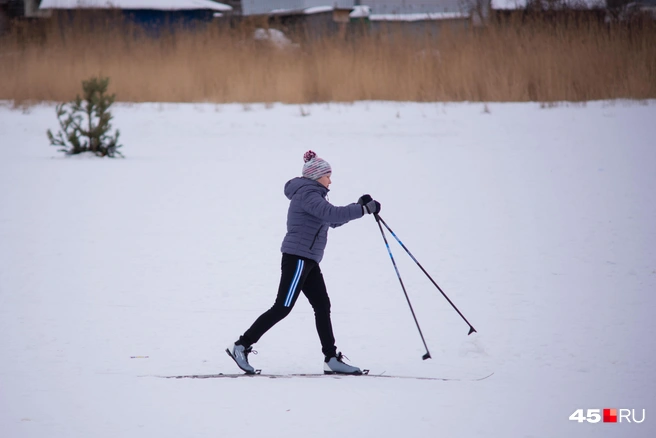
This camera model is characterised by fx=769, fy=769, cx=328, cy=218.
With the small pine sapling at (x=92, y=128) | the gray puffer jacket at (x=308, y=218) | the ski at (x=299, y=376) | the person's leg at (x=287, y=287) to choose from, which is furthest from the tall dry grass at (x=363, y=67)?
the person's leg at (x=287, y=287)

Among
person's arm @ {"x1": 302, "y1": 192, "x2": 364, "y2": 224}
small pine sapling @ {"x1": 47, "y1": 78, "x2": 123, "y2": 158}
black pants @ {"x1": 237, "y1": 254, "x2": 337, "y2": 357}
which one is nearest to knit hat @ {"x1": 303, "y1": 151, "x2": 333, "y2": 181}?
person's arm @ {"x1": 302, "y1": 192, "x2": 364, "y2": 224}

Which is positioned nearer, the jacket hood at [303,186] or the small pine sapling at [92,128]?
the jacket hood at [303,186]

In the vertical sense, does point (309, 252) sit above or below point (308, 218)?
below

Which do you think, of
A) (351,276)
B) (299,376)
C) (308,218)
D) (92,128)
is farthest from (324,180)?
(92,128)

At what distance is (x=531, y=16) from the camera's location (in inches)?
658

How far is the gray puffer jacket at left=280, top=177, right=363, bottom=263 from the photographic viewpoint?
14.1 ft

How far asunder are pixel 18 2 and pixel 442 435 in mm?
27252

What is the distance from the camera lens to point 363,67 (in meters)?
15.2

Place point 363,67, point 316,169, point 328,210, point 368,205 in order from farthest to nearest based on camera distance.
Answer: point 363,67 < point 316,169 < point 368,205 < point 328,210

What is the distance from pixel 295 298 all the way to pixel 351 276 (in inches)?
97.9

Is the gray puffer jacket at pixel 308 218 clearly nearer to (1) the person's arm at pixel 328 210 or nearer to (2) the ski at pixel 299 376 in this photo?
(1) the person's arm at pixel 328 210

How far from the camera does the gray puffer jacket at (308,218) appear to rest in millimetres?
4300

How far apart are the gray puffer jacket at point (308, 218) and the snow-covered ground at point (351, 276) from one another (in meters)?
0.76

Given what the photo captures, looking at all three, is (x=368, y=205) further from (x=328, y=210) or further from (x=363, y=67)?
(x=363, y=67)
